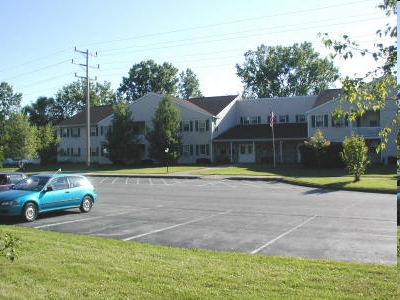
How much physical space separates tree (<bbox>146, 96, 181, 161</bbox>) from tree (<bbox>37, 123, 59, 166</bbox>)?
48.6 feet

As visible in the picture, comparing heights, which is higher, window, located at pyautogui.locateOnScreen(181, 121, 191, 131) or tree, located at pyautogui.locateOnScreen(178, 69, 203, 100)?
tree, located at pyautogui.locateOnScreen(178, 69, 203, 100)

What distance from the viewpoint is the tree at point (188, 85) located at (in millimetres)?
80500

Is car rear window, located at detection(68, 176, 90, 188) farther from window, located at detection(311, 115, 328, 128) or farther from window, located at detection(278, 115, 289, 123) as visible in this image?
window, located at detection(278, 115, 289, 123)

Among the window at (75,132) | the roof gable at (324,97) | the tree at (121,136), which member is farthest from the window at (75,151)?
the roof gable at (324,97)

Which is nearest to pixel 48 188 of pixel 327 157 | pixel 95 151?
pixel 327 157

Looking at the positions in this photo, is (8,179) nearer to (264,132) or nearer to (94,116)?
(264,132)

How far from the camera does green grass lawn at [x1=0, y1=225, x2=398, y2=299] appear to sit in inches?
217

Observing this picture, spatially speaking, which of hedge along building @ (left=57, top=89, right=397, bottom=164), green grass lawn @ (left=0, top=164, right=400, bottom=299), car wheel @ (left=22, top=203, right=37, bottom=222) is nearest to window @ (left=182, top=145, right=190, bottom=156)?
hedge along building @ (left=57, top=89, right=397, bottom=164)

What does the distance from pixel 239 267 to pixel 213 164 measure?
41.7 meters

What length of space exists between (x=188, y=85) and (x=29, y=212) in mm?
68160

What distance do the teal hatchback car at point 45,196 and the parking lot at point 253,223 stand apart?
0.45 metres

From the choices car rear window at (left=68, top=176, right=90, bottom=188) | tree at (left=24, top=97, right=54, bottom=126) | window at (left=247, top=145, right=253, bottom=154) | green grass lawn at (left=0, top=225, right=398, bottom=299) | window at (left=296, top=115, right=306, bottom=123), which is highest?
tree at (left=24, top=97, right=54, bottom=126)

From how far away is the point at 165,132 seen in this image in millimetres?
47375

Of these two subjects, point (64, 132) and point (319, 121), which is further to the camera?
point (64, 132)
